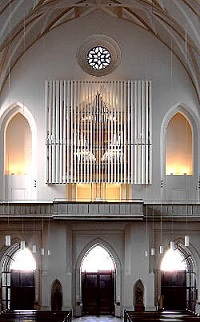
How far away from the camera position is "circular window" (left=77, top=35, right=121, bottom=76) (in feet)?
135

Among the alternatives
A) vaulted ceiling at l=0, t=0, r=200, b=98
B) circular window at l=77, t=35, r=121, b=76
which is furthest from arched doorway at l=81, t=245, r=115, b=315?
vaulted ceiling at l=0, t=0, r=200, b=98

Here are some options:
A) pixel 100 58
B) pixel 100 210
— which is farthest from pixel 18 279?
pixel 100 58

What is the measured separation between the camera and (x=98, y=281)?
4166cm

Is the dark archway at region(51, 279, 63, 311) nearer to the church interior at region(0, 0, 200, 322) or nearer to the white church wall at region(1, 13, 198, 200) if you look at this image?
the church interior at region(0, 0, 200, 322)

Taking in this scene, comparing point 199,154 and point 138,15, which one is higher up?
point 138,15

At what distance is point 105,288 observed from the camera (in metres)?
41.7

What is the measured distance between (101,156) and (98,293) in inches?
285

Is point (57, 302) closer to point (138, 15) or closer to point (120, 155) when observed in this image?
point (120, 155)

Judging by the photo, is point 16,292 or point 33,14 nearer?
A: point 33,14

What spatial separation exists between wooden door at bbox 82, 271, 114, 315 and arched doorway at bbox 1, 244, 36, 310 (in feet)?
9.01

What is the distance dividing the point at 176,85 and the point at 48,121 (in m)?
6.81

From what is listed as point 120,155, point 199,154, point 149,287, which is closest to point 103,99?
point 120,155

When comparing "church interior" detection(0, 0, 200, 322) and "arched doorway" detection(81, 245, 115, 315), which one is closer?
"church interior" detection(0, 0, 200, 322)

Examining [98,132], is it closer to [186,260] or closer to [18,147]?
[18,147]
